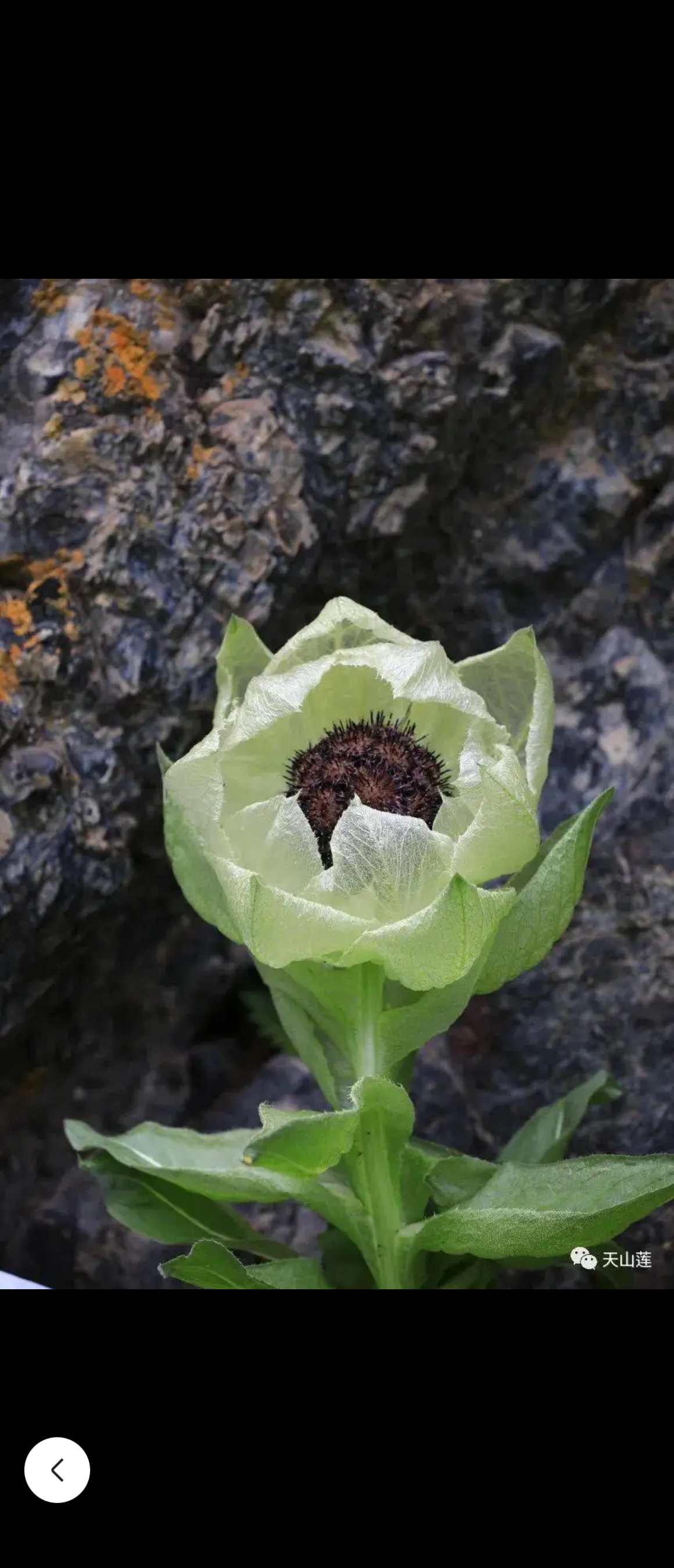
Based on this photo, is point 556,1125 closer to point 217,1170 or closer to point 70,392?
point 217,1170

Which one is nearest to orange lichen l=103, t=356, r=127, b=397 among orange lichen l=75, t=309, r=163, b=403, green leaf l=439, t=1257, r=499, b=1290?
orange lichen l=75, t=309, r=163, b=403

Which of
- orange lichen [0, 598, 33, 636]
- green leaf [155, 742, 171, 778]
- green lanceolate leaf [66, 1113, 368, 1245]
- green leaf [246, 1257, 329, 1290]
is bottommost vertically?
green leaf [246, 1257, 329, 1290]

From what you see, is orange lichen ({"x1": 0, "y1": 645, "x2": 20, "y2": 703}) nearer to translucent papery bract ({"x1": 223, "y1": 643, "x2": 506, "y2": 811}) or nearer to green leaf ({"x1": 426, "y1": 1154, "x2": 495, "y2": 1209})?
translucent papery bract ({"x1": 223, "y1": 643, "x2": 506, "y2": 811})

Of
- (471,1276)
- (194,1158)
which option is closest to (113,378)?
(194,1158)

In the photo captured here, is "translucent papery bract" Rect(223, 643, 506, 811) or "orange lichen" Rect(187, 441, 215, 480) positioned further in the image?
"orange lichen" Rect(187, 441, 215, 480)

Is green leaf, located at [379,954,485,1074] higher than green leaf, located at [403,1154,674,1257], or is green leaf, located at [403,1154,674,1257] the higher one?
green leaf, located at [379,954,485,1074]
